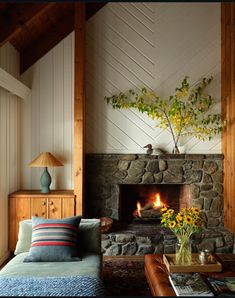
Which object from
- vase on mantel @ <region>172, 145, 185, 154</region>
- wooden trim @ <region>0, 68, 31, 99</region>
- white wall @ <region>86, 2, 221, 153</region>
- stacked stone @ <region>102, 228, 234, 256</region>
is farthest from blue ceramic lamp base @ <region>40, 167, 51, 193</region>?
vase on mantel @ <region>172, 145, 185, 154</region>

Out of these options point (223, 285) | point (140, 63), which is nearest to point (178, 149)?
point (140, 63)

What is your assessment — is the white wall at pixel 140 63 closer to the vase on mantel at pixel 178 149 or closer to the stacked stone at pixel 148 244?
the vase on mantel at pixel 178 149

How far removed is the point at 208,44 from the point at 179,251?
3.16m

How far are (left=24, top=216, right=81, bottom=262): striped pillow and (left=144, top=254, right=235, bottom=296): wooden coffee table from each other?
2.12 feet

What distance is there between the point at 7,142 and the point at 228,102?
298cm

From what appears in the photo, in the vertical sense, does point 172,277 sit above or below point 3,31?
below

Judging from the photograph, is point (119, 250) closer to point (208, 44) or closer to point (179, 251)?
point (179, 251)

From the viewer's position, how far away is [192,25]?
A: 484 cm

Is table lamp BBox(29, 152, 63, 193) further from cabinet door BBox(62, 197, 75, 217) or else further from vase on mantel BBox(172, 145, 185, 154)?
vase on mantel BBox(172, 145, 185, 154)

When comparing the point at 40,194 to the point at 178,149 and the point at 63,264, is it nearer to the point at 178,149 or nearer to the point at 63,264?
the point at 63,264

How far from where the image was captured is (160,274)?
8.79 feet

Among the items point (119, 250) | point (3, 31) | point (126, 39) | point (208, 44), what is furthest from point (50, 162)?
point (208, 44)

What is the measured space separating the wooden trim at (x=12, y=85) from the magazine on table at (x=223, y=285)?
9.53 feet

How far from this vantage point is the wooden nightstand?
432 centimetres
